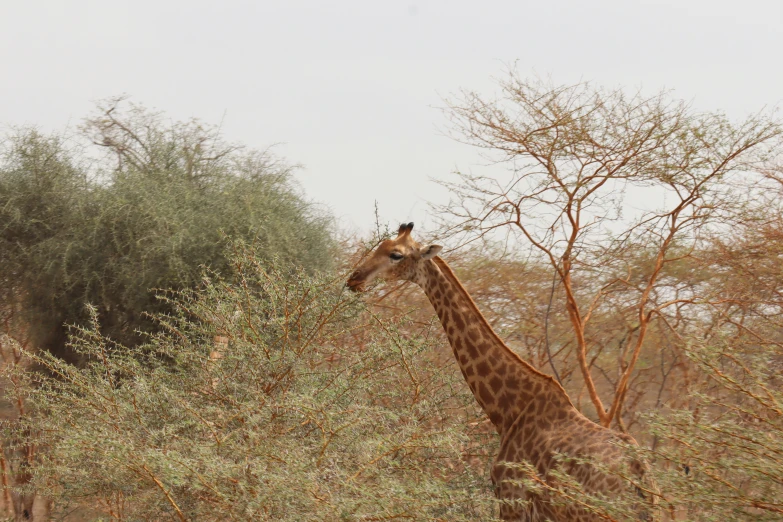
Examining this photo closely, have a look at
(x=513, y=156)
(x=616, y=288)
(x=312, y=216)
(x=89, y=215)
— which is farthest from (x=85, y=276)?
(x=616, y=288)

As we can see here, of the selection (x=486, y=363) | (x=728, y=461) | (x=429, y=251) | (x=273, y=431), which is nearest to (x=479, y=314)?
(x=486, y=363)

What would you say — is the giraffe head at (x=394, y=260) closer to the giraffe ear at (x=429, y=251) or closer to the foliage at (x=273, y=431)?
the giraffe ear at (x=429, y=251)

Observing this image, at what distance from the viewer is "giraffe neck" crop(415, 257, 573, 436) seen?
529 centimetres

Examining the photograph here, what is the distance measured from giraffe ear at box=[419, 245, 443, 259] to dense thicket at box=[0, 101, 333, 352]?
2281mm

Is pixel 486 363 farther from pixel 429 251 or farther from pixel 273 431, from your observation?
pixel 273 431

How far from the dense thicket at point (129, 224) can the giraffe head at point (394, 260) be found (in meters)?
2.12

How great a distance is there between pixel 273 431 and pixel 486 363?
140 centimetres

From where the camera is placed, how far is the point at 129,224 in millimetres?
8008

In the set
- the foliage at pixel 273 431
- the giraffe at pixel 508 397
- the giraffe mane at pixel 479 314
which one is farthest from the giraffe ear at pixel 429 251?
the foliage at pixel 273 431

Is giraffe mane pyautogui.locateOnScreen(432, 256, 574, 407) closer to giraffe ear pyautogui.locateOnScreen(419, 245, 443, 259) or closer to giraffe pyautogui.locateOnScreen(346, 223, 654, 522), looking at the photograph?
giraffe pyautogui.locateOnScreen(346, 223, 654, 522)

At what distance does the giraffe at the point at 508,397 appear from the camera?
4754 mm

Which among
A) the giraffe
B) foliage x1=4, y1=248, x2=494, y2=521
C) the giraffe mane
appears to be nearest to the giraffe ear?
the giraffe

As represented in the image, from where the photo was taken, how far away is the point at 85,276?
794 cm

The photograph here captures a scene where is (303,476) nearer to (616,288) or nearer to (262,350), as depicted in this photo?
(262,350)
